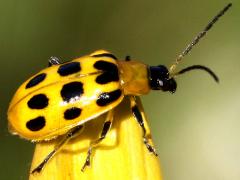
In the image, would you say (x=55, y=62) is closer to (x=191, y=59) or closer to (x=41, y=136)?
(x=41, y=136)

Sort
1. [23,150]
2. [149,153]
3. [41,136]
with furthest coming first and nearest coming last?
1. [23,150]
2. [41,136]
3. [149,153]

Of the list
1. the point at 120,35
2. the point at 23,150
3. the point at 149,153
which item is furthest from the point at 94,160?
the point at 120,35

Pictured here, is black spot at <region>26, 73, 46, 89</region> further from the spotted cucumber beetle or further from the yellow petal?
the yellow petal

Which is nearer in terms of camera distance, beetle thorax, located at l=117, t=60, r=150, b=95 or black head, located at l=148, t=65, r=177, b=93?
beetle thorax, located at l=117, t=60, r=150, b=95

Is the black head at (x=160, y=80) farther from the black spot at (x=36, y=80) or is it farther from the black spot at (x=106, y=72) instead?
the black spot at (x=36, y=80)

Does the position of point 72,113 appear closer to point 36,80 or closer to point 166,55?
point 36,80

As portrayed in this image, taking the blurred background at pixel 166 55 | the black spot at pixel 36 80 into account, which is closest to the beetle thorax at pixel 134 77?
the black spot at pixel 36 80

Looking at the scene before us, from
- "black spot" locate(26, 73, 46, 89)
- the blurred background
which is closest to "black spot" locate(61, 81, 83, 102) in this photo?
"black spot" locate(26, 73, 46, 89)
